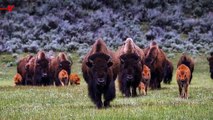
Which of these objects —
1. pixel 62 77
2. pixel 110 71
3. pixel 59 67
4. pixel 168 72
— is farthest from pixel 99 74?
pixel 59 67

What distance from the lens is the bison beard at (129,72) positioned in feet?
66.0

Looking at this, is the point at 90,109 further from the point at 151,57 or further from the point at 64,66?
the point at 64,66

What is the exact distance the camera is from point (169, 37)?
183 ft

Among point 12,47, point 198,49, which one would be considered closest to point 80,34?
point 12,47

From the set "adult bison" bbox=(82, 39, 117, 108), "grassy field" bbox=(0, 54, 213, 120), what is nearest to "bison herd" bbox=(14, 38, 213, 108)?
"adult bison" bbox=(82, 39, 117, 108)

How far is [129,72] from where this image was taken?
20.1m

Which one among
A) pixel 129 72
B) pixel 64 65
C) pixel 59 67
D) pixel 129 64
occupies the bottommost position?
pixel 59 67

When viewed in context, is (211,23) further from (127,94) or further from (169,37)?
(127,94)

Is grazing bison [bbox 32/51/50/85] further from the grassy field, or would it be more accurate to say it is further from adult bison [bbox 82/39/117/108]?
adult bison [bbox 82/39/117/108]

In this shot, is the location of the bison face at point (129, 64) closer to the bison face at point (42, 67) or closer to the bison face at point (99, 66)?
the bison face at point (99, 66)

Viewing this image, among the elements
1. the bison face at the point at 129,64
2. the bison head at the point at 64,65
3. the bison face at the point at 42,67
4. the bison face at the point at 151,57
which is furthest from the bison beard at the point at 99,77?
the bison face at the point at 42,67

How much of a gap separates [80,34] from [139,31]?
5.92m

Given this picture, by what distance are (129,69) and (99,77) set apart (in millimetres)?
4544

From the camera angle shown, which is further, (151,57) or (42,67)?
(42,67)
